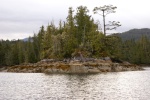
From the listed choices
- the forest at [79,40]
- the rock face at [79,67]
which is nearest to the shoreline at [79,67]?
the rock face at [79,67]

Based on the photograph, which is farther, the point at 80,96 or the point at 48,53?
the point at 48,53

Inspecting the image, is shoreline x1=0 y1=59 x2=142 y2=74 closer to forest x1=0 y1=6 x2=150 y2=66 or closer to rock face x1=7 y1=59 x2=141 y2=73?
rock face x1=7 y1=59 x2=141 y2=73

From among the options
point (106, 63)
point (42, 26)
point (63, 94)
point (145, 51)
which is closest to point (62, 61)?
point (106, 63)

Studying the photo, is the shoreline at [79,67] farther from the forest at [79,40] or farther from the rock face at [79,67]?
the forest at [79,40]

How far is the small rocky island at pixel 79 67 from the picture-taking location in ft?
311

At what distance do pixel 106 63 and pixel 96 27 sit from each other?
24811mm

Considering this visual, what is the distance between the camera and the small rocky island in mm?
94887

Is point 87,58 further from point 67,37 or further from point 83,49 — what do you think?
point 67,37

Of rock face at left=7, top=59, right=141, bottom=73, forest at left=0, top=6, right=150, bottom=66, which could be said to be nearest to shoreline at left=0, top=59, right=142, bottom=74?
rock face at left=7, top=59, right=141, bottom=73

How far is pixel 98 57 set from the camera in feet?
351

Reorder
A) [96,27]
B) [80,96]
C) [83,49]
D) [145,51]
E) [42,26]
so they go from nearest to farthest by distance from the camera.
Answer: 1. [80,96]
2. [83,49]
3. [96,27]
4. [42,26]
5. [145,51]

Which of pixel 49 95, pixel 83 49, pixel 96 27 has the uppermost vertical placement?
pixel 96 27

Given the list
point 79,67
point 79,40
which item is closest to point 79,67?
point 79,67

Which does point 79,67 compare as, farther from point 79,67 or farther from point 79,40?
point 79,40
